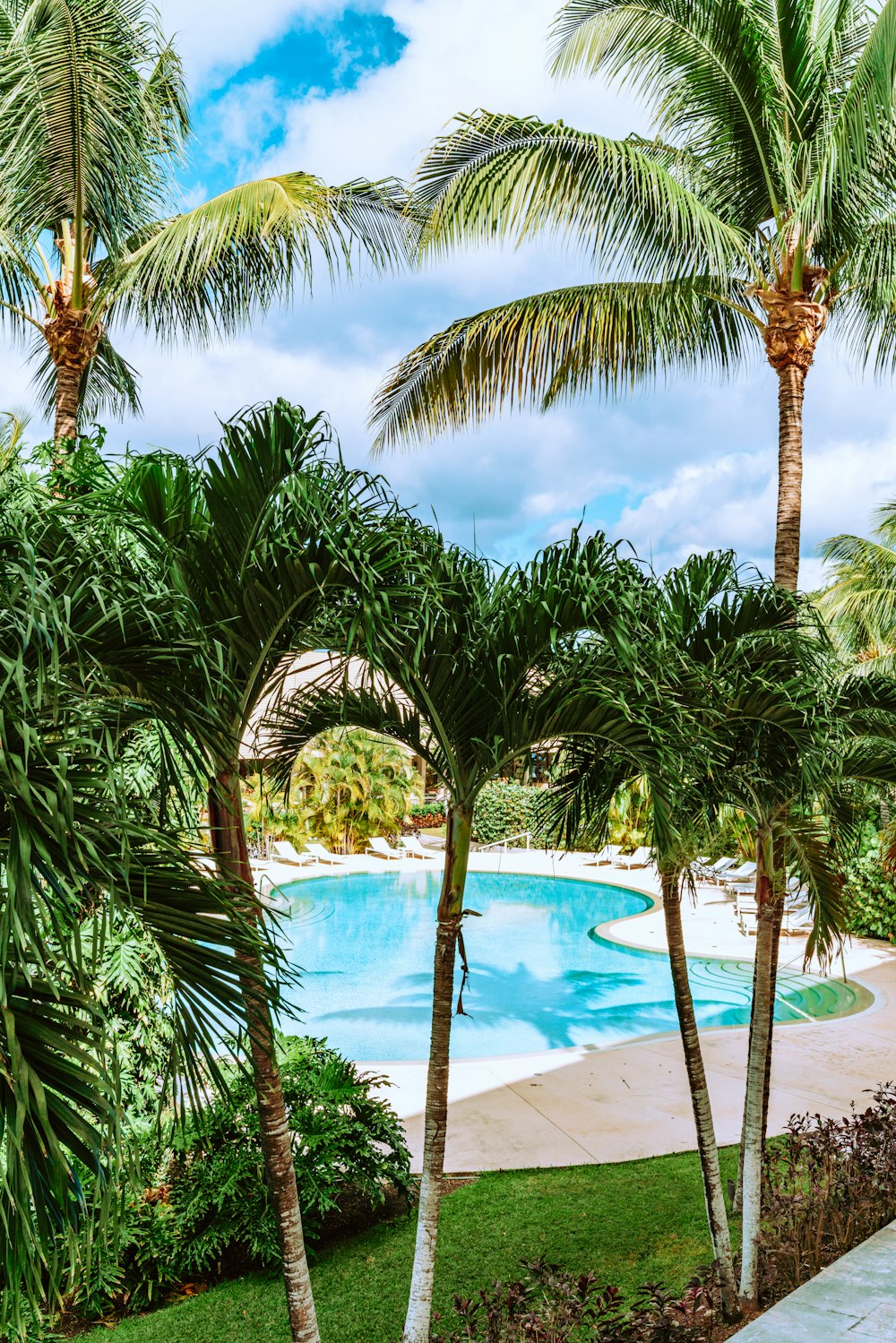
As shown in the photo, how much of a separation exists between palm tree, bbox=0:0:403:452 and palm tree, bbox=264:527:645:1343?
3.93 meters

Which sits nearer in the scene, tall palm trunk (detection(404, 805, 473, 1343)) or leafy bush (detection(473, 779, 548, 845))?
tall palm trunk (detection(404, 805, 473, 1343))

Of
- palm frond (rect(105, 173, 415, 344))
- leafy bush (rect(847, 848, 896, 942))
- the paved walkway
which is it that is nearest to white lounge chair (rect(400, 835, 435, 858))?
leafy bush (rect(847, 848, 896, 942))

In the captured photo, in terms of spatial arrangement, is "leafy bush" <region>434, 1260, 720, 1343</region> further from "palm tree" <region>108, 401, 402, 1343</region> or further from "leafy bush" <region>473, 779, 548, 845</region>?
"leafy bush" <region>473, 779, 548, 845</region>

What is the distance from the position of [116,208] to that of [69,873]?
710 centimetres

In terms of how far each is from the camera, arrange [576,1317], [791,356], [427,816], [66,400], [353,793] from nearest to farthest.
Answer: [576,1317]
[791,356]
[66,400]
[353,793]
[427,816]

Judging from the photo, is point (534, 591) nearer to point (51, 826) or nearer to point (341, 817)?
point (51, 826)

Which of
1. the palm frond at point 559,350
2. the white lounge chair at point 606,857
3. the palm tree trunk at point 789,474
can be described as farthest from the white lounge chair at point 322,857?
the palm tree trunk at point 789,474

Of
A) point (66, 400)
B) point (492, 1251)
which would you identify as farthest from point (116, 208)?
point (492, 1251)

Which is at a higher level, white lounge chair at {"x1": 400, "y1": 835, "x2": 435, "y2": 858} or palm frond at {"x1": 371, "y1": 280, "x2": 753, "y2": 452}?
palm frond at {"x1": 371, "y1": 280, "x2": 753, "y2": 452}

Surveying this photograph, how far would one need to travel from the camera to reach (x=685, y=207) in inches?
222

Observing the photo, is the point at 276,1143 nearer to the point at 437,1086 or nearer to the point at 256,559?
the point at 437,1086

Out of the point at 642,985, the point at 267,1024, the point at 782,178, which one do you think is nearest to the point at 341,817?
the point at 642,985

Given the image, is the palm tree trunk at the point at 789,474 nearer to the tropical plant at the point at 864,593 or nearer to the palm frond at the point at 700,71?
the palm frond at the point at 700,71

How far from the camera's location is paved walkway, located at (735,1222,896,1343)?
3346 mm
